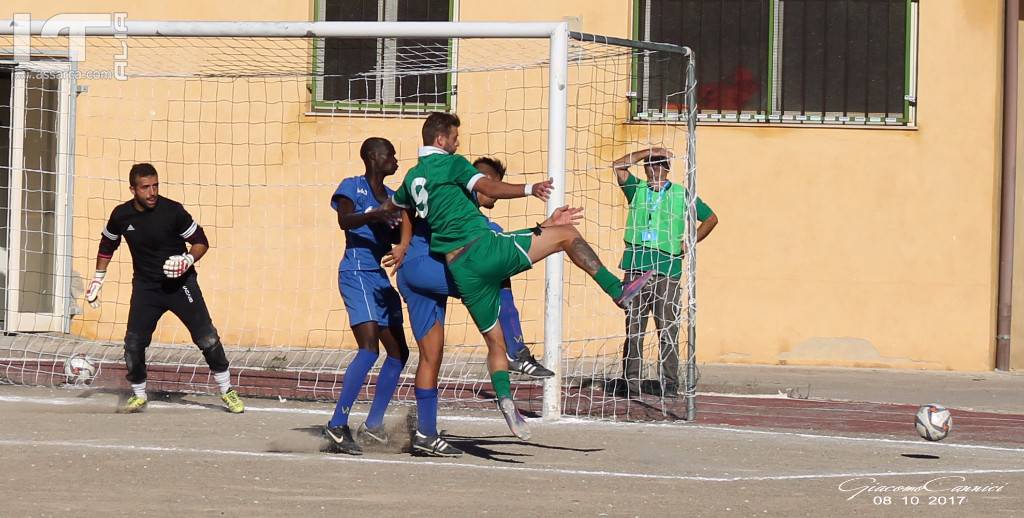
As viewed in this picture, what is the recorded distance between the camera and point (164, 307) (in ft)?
34.8

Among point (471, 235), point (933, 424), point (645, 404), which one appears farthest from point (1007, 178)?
point (471, 235)

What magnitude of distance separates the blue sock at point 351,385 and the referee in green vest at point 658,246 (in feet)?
10.1

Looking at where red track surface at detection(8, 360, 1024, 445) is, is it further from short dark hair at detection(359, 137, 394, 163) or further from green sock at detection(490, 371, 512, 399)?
short dark hair at detection(359, 137, 394, 163)

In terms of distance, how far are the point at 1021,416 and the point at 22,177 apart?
1023cm

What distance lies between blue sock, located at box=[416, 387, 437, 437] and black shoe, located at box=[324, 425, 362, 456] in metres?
0.46

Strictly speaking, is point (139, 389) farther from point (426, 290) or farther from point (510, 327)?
point (426, 290)

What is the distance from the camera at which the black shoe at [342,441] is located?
28.8 feet

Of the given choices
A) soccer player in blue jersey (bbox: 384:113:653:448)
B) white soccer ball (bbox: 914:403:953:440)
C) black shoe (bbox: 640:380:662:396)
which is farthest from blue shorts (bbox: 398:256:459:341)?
black shoe (bbox: 640:380:662:396)

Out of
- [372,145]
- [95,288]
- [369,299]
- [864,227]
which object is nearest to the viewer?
[369,299]

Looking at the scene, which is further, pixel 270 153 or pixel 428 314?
pixel 270 153

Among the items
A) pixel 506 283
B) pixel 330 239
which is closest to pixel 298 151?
pixel 330 239

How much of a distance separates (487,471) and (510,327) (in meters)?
1.75

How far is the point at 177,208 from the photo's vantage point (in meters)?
10.6

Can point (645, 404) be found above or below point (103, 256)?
below
